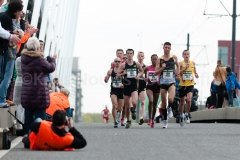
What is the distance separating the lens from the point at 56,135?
10.8 metres

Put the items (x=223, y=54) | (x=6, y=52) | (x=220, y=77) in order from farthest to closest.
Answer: (x=223, y=54), (x=220, y=77), (x=6, y=52)

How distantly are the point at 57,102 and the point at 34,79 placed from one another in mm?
3529

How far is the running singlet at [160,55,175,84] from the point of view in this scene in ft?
61.8

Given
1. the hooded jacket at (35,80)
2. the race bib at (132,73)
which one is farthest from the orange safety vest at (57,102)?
the race bib at (132,73)

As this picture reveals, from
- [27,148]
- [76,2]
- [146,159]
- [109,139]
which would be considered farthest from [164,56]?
[76,2]

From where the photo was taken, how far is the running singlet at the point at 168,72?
18.8 meters

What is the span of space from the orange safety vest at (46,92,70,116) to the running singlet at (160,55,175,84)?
3248 mm

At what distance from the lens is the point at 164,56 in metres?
19.0

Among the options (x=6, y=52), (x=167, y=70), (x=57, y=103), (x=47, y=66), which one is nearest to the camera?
(x=47, y=66)

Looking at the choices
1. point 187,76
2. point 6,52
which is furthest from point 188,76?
point 6,52

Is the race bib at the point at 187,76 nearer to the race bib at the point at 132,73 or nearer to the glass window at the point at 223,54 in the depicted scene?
the race bib at the point at 132,73

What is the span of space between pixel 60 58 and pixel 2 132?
40661 mm

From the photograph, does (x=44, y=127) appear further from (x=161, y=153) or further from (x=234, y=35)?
(x=234, y=35)

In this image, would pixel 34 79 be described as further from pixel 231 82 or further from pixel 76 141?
pixel 231 82
